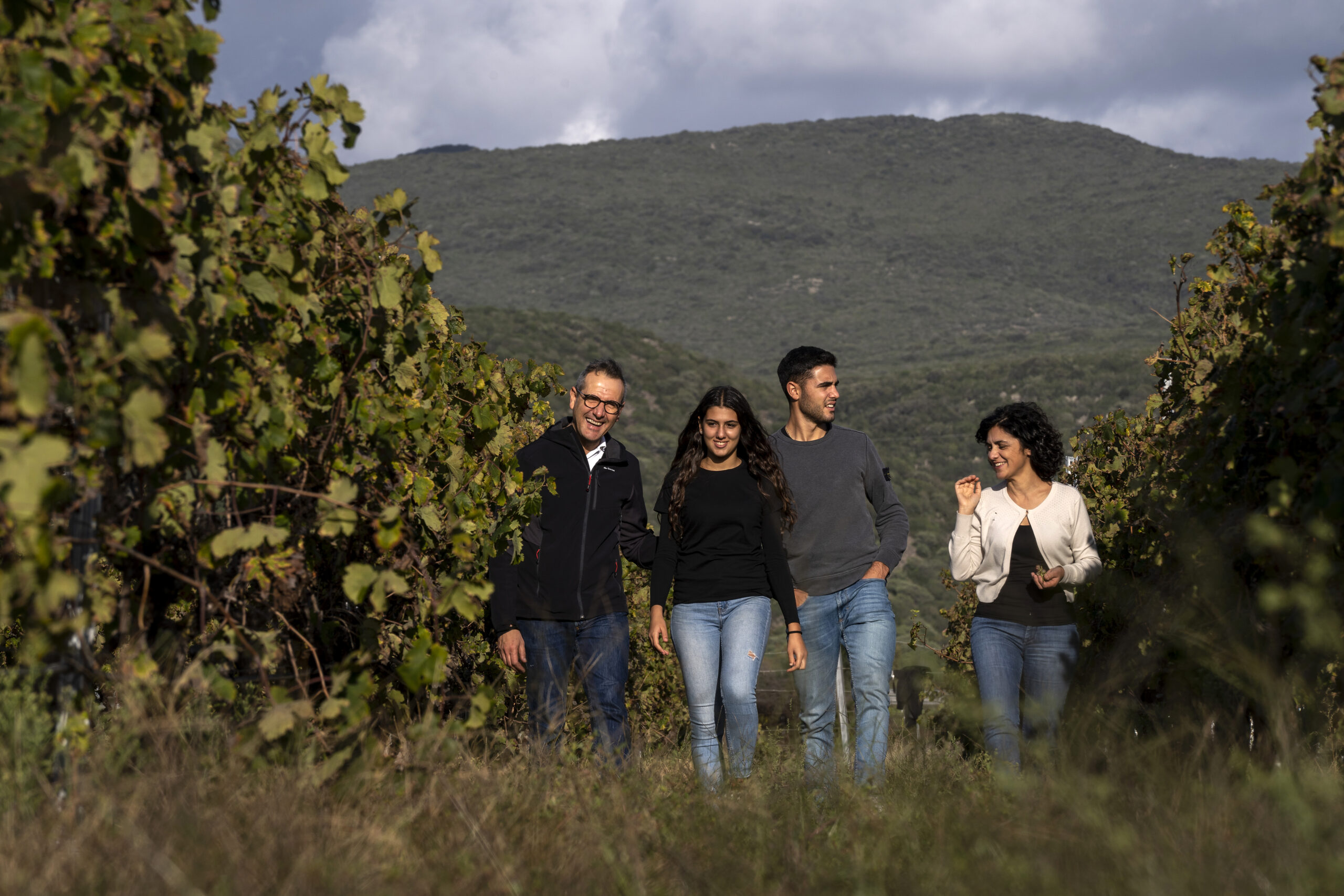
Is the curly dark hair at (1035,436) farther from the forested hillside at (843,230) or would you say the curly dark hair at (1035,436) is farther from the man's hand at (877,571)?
the forested hillside at (843,230)

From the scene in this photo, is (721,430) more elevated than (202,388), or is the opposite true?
(202,388)

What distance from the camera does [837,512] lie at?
5188 millimetres

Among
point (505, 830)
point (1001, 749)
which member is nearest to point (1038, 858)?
point (505, 830)

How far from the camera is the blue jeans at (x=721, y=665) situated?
15.7 ft

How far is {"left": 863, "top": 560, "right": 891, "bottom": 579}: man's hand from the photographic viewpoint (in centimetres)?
505

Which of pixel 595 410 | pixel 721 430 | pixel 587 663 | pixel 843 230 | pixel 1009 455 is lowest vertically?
pixel 587 663

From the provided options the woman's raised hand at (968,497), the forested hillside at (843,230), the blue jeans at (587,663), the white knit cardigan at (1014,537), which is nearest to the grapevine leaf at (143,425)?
the blue jeans at (587,663)

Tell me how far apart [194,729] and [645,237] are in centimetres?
9253

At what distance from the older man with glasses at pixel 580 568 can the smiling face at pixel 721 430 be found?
42 centimetres

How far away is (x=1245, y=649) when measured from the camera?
3.50 m

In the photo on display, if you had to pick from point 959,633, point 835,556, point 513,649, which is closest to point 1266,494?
point 835,556

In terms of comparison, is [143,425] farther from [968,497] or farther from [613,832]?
[968,497]

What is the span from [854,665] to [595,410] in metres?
1.78

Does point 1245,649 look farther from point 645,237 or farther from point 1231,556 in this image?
point 645,237
